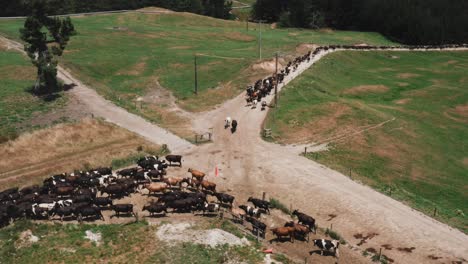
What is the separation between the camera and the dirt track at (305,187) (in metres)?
33.9

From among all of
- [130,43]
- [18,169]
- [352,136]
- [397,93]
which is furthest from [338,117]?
[130,43]

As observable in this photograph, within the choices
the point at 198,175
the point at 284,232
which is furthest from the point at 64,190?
the point at 284,232

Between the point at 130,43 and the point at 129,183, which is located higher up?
the point at 130,43

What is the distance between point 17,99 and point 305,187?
45130 millimetres

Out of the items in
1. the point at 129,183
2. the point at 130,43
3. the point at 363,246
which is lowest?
the point at 363,246

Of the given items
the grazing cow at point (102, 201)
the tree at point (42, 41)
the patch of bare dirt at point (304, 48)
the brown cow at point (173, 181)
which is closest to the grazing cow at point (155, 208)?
the grazing cow at point (102, 201)

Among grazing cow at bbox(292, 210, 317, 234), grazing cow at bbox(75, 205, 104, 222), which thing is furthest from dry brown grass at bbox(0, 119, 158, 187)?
grazing cow at bbox(292, 210, 317, 234)

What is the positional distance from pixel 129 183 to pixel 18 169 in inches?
589

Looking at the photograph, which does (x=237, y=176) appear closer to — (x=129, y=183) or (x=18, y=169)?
(x=129, y=183)

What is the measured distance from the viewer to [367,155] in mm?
53312

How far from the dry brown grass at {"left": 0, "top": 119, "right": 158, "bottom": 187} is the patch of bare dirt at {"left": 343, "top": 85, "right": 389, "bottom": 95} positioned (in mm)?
43386

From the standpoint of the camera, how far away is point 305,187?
42406mm

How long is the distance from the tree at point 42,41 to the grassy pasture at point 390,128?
34.1m

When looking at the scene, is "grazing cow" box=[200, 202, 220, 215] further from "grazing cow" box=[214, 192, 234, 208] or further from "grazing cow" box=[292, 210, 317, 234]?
"grazing cow" box=[292, 210, 317, 234]
